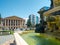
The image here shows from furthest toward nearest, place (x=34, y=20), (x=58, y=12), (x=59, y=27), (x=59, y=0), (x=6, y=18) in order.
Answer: (x=34, y=20), (x=6, y=18), (x=59, y=0), (x=58, y=12), (x=59, y=27)

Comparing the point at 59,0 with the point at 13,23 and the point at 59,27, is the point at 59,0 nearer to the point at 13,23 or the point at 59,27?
the point at 59,27

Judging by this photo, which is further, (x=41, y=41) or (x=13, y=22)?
(x=13, y=22)

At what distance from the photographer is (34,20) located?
4867 inches

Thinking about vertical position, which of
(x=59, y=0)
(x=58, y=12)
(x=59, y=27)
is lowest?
(x=59, y=27)

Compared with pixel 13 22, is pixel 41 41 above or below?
below

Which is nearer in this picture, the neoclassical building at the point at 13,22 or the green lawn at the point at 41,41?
the green lawn at the point at 41,41

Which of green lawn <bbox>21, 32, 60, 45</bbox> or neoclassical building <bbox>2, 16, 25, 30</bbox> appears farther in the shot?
neoclassical building <bbox>2, 16, 25, 30</bbox>

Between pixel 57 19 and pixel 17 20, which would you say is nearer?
pixel 57 19

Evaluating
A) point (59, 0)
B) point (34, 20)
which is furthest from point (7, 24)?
point (59, 0)

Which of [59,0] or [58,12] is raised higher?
[59,0]

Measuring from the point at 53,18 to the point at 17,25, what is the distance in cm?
7435

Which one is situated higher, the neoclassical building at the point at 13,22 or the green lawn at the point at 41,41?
the neoclassical building at the point at 13,22

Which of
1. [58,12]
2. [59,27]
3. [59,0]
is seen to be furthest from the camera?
[59,0]

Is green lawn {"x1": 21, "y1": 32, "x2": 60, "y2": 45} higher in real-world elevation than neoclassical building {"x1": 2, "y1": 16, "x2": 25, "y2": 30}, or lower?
lower
